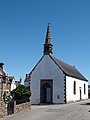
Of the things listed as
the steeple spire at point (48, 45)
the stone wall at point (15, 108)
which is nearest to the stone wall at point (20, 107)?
the stone wall at point (15, 108)

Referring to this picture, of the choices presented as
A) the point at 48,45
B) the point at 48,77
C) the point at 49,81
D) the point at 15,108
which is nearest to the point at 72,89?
the point at 49,81

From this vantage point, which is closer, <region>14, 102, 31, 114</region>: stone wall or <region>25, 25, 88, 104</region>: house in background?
<region>14, 102, 31, 114</region>: stone wall

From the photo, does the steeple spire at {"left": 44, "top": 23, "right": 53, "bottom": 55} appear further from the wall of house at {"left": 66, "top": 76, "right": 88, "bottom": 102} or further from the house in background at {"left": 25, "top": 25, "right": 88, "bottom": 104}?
the wall of house at {"left": 66, "top": 76, "right": 88, "bottom": 102}

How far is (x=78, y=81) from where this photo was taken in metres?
57.4

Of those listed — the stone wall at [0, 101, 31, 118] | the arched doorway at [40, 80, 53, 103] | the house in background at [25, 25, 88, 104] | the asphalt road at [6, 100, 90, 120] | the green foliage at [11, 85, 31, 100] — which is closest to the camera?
the stone wall at [0, 101, 31, 118]

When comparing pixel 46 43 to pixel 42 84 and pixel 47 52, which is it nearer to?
pixel 47 52

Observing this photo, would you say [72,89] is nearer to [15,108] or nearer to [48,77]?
[48,77]

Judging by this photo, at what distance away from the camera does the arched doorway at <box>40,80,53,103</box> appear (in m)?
46.7

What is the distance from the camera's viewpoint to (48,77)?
4694 centimetres

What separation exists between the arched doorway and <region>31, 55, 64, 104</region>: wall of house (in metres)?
0.56

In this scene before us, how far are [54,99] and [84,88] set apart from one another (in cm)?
1990

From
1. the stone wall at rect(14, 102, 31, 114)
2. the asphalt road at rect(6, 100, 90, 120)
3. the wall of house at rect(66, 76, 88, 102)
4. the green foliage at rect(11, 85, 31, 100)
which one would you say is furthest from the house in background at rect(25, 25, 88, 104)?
the asphalt road at rect(6, 100, 90, 120)

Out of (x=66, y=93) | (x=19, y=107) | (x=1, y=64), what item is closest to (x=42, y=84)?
(x=66, y=93)

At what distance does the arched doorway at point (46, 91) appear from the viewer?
153ft
